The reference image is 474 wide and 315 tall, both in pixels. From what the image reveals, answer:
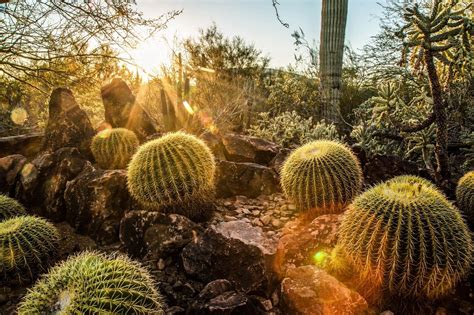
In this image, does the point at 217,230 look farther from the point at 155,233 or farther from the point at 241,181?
the point at 241,181

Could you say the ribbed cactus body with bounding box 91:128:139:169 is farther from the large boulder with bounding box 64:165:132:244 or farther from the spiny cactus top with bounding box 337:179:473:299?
the spiny cactus top with bounding box 337:179:473:299

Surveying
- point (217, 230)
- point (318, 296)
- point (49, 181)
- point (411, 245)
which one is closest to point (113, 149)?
point (49, 181)

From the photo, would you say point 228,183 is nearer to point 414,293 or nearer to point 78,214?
point 78,214

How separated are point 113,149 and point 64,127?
118cm

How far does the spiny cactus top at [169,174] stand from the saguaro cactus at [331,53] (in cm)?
556

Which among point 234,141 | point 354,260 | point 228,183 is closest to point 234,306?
point 354,260

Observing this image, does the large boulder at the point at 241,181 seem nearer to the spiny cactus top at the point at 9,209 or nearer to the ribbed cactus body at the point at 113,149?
the ribbed cactus body at the point at 113,149

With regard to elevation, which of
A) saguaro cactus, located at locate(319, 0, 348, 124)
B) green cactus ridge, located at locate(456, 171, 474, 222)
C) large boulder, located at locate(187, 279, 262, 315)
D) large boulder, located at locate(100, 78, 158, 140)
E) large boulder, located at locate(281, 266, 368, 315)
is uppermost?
saguaro cactus, located at locate(319, 0, 348, 124)

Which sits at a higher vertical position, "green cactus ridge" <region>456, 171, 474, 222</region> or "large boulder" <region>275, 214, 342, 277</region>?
"green cactus ridge" <region>456, 171, 474, 222</region>

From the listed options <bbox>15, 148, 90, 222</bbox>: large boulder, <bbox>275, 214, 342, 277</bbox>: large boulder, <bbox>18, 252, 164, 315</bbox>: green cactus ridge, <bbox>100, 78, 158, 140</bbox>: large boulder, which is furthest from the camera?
<bbox>100, 78, 158, 140</bbox>: large boulder

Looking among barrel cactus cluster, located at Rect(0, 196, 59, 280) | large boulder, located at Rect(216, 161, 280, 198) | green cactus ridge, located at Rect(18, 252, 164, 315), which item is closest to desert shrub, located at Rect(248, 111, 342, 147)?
large boulder, located at Rect(216, 161, 280, 198)

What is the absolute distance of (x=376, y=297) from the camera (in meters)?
2.34

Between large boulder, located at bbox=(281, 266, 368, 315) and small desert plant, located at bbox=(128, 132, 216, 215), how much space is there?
1.59 m

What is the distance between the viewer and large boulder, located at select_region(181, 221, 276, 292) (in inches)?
104
